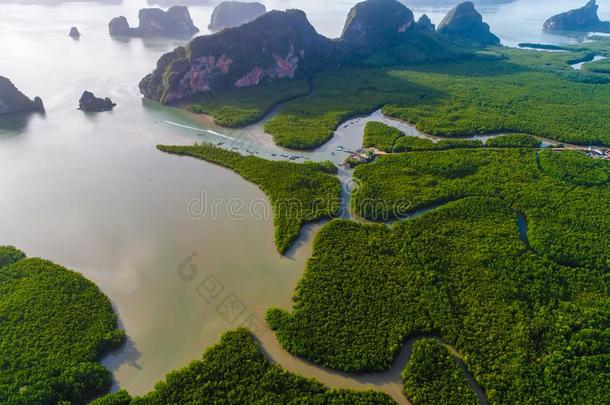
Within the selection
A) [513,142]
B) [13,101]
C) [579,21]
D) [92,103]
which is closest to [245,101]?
[92,103]

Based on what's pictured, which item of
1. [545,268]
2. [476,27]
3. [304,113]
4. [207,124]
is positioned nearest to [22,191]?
[207,124]

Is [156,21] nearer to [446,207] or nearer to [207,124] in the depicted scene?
[207,124]

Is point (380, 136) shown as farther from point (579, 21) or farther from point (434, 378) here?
point (579, 21)

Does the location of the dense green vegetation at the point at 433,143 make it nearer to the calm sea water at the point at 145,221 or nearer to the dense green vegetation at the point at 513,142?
the dense green vegetation at the point at 513,142

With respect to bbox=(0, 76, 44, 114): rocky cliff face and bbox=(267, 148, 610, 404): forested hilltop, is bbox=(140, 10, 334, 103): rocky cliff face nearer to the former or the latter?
bbox=(0, 76, 44, 114): rocky cliff face

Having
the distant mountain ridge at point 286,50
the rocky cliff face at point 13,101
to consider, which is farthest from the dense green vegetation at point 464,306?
the rocky cliff face at point 13,101
